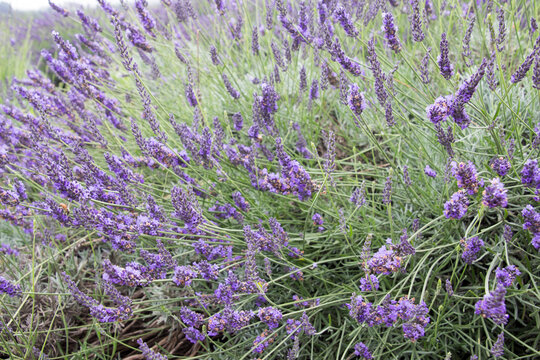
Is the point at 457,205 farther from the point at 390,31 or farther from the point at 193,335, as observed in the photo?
the point at 193,335

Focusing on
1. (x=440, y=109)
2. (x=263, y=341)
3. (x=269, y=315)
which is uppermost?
(x=440, y=109)

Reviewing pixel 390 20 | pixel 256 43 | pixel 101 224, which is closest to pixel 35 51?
pixel 256 43

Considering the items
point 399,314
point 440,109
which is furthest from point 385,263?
point 440,109

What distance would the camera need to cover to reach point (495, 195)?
1043mm

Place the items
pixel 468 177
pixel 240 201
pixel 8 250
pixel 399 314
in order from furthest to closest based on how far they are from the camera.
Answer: pixel 8 250 < pixel 240 201 < pixel 399 314 < pixel 468 177

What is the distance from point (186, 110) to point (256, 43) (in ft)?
2.82

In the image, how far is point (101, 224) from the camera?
144cm

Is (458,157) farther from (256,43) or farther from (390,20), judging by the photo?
(256,43)

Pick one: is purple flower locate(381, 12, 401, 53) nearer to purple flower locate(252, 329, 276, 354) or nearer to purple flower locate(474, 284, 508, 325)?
purple flower locate(474, 284, 508, 325)

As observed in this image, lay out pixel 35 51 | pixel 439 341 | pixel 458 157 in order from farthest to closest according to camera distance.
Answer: pixel 35 51 → pixel 458 157 → pixel 439 341

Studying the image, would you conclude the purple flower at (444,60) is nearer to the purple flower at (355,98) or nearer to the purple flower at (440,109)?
the purple flower at (440,109)

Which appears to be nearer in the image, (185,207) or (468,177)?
(468,177)

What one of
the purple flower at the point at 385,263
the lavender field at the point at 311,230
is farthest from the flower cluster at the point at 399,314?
the purple flower at the point at 385,263

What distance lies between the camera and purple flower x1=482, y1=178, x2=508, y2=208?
1037 mm
